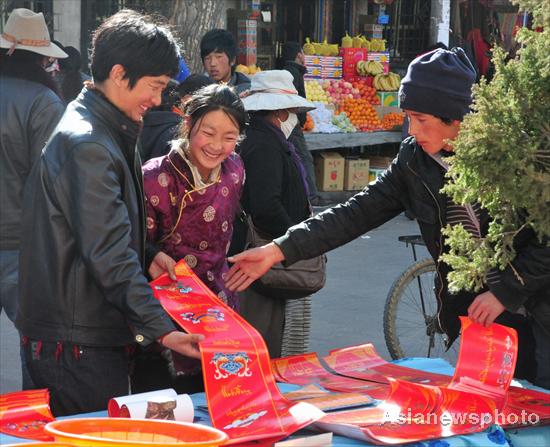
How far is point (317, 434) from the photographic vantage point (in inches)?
102

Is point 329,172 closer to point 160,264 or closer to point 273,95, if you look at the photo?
point 273,95

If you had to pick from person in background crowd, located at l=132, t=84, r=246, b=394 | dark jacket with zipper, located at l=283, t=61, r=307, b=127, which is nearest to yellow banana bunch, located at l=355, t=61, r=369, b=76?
dark jacket with zipper, located at l=283, t=61, r=307, b=127

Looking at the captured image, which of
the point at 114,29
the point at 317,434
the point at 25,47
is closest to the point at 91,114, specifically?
the point at 114,29

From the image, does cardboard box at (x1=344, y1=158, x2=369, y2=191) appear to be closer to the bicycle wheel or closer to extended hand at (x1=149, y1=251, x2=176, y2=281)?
the bicycle wheel

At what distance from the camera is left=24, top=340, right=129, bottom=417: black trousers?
277 centimetres

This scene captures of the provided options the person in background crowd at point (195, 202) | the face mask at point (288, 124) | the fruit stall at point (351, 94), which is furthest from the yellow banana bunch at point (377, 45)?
the person in background crowd at point (195, 202)

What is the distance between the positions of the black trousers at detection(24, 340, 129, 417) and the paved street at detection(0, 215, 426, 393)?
245cm

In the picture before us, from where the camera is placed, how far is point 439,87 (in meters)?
3.00

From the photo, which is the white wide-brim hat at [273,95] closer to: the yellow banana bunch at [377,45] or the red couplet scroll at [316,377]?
the red couplet scroll at [316,377]

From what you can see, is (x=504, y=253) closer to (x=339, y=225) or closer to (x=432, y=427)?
(x=432, y=427)

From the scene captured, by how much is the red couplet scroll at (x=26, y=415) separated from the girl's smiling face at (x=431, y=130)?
4.54ft

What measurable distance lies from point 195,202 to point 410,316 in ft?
7.83

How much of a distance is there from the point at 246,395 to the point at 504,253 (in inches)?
31.3

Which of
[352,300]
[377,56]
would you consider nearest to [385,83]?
[377,56]
